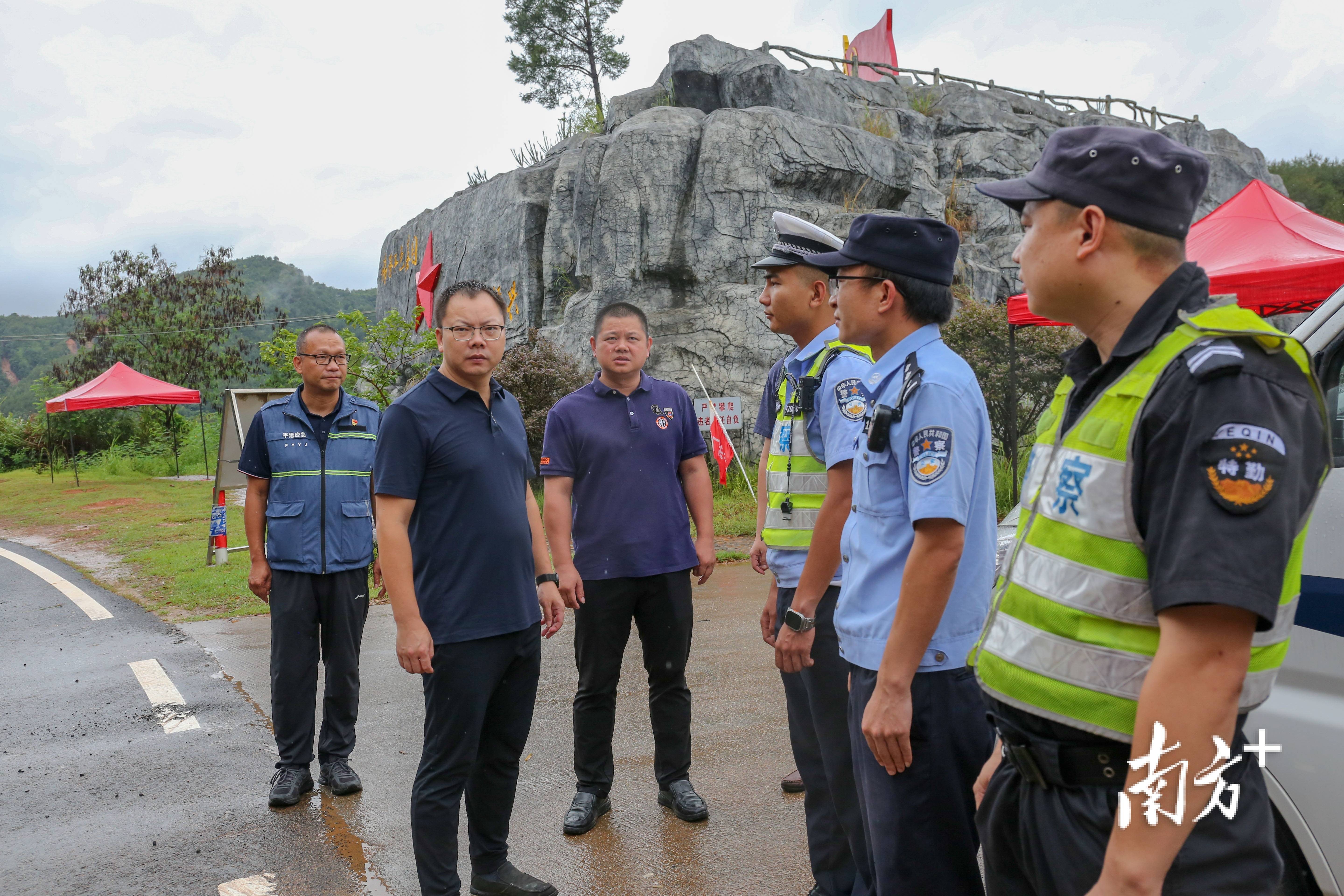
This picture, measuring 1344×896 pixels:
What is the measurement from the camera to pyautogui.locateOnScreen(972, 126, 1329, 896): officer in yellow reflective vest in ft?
3.96

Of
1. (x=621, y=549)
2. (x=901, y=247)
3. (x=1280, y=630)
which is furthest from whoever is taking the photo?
(x=621, y=549)

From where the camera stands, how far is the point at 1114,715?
135 centimetres

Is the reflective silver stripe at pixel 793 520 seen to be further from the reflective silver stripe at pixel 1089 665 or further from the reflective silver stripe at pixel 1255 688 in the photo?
the reflective silver stripe at pixel 1255 688

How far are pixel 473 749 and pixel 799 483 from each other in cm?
140

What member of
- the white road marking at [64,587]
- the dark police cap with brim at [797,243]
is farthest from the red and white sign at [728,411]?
the dark police cap with brim at [797,243]

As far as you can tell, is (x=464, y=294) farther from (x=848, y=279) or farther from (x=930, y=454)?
(x=930, y=454)

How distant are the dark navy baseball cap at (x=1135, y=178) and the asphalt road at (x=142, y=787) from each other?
10.6ft

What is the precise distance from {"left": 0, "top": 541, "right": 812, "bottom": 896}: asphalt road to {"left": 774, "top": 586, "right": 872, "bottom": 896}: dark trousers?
0.28 metres

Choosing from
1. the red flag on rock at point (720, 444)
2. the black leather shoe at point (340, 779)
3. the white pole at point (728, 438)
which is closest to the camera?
the black leather shoe at point (340, 779)

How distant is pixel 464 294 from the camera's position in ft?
10.6

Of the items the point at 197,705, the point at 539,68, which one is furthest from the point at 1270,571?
the point at 539,68

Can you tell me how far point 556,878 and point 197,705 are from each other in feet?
11.1

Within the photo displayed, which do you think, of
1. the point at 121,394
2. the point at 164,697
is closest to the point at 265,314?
the point at 121,394

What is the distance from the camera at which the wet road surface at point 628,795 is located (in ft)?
11.1
